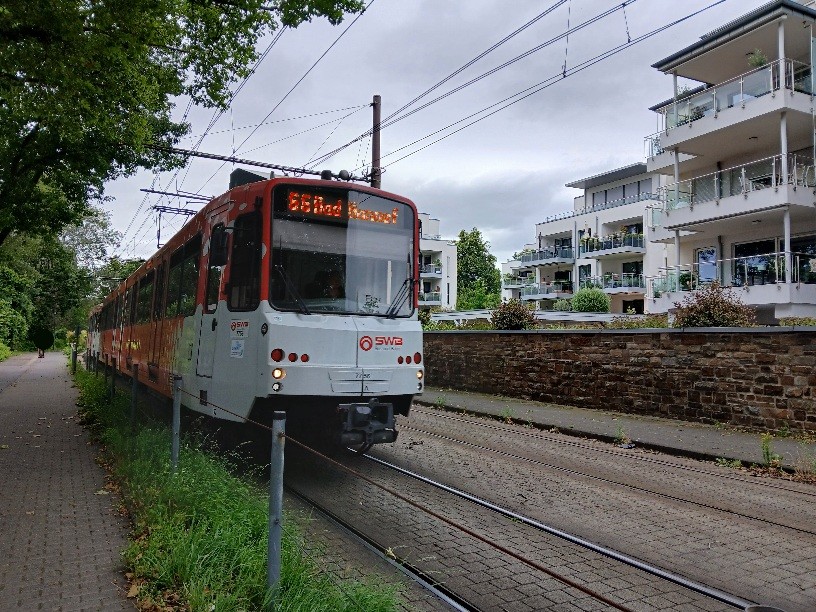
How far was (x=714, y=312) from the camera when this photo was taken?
12328 millimetres

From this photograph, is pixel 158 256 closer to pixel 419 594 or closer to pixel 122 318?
pixel 122 318

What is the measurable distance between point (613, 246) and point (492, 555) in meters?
44.6

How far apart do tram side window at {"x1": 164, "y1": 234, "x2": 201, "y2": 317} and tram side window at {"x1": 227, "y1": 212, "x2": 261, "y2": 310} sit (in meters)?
1.50

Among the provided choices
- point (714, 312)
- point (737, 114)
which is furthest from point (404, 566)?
point (737, 114)

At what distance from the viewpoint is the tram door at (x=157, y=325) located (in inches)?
443

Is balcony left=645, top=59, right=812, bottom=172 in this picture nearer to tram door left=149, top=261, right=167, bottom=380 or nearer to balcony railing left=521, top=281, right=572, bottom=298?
tram door left=149, top=261, right=167, bottom=380

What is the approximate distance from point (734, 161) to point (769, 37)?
4.84m

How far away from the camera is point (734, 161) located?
25016 millimetres

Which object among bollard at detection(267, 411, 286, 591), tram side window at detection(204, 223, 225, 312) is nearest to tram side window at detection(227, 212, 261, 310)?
tram side window at detection(204, 223, 225, 312)

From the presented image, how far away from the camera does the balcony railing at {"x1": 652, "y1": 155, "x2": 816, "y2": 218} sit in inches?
828

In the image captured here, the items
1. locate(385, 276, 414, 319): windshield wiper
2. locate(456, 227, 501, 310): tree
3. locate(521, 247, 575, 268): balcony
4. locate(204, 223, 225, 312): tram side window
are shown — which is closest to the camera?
locate(204, 223, 225, 312): tram side window

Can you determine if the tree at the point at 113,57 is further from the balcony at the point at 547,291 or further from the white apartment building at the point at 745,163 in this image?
the balcony at the point at 547,291

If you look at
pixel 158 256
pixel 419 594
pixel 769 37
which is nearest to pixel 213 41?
pixel 158 256

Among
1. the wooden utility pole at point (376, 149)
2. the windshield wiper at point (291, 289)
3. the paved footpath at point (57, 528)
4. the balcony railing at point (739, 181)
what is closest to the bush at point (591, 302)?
the balcony railing at point (739, 181)
